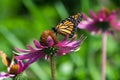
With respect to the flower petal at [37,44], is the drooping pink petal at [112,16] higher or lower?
higher

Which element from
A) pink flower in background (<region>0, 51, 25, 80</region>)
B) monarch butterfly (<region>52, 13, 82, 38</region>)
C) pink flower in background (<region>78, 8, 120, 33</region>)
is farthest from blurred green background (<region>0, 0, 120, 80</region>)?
pink flower in background (<region>0, 51, 25, 80</region>)

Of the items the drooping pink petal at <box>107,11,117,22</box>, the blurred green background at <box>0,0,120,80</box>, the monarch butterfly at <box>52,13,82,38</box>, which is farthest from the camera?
the blurred green background at <box>0,0,120,80</box>

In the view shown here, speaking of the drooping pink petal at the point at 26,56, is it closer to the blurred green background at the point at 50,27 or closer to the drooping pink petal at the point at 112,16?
the drooping pink petal at the point at 112,16

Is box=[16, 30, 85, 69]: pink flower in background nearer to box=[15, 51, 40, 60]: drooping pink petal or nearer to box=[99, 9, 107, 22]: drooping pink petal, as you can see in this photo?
box=[15, 51, 40, 60]: drooping pink petal

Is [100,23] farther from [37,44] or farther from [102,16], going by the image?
[37,44]

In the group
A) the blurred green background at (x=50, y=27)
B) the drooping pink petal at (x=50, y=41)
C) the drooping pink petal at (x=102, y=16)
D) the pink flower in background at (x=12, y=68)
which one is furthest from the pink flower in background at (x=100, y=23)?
the pink flower in background at (x=12, y=68)

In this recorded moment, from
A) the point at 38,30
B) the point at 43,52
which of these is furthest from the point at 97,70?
the point at 43,52
